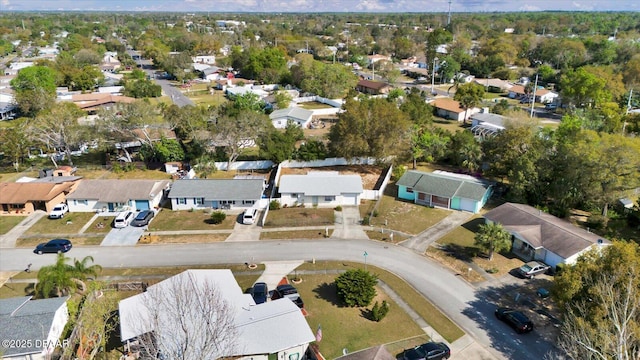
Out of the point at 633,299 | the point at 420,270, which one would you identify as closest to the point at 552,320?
the point at 633,299

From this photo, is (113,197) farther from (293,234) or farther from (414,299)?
(414,299)

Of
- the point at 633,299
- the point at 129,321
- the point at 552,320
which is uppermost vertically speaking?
the point at 633,299

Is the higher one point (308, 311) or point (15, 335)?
point (15, 335)

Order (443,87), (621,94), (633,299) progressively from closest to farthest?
(633,299) → (621,94) → (443,87)

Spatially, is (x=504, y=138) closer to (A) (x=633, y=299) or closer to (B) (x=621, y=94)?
(A) (x=633, y=299)

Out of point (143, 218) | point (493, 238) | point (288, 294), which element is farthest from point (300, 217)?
point (493, 238)

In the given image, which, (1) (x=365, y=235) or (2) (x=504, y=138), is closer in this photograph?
(1) (x=365, y=235)

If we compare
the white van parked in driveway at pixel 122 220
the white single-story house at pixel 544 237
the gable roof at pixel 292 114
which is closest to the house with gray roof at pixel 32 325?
the white van parked in driveway at pixel 122 220
